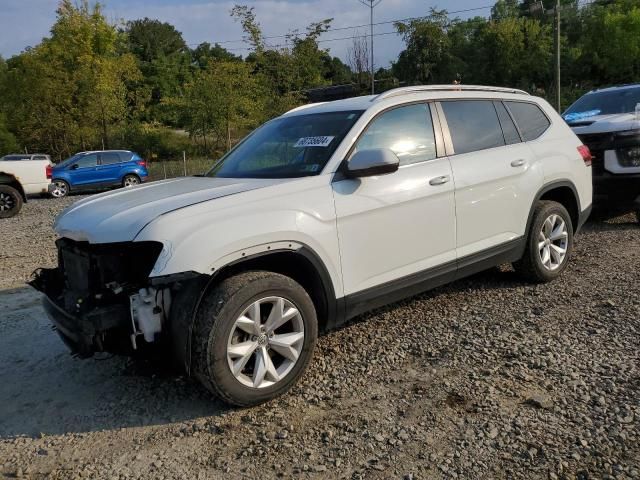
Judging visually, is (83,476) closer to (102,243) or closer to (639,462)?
(102,243)

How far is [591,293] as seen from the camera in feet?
16.2

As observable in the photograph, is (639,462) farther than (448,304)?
No

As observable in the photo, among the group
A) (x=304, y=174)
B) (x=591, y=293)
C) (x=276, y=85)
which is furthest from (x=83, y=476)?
(x=276, y=85)

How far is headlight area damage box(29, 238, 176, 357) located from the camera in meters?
3.01

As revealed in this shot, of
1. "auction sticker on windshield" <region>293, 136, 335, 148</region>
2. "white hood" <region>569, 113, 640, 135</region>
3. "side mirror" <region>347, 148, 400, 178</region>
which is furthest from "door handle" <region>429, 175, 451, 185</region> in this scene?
"white hood" <region>569, 113, 640, 135</region>

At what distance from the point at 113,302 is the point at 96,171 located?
726 inches

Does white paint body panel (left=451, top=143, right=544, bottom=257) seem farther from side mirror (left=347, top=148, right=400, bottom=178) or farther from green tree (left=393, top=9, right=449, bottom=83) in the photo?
green tree (left=393, top=9, right=449, bottom=83)

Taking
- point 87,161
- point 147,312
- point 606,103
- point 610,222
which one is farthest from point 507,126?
point 87,161

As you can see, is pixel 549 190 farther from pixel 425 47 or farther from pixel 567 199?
pixel 425 47

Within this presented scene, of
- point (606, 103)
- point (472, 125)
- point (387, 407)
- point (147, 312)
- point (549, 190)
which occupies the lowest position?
point (387, 407)

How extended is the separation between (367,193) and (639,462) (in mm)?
2072

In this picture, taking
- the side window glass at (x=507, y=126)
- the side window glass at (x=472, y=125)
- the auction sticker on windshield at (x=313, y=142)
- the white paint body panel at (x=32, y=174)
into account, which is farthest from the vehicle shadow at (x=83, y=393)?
the white paint body panel at (x=32, y=174)

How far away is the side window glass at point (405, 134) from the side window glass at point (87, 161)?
18.0 m

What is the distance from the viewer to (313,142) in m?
3.95
